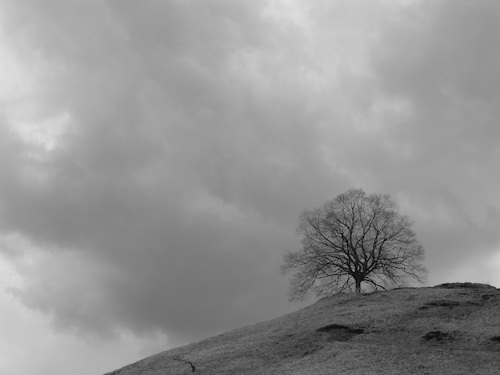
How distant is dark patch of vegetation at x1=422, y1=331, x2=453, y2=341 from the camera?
3852 cm

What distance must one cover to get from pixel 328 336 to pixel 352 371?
816 centimetres

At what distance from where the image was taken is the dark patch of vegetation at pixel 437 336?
3852 centimetres

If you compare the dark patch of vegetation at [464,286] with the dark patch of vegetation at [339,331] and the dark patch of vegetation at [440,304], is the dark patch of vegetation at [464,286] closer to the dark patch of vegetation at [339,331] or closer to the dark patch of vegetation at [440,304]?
the dark patch of vegetation at [440,304]

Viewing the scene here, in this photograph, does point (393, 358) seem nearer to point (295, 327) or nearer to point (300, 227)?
point (295, 327)

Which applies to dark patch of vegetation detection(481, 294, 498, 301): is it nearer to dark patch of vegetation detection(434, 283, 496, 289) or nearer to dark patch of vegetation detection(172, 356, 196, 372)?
dark patch of vegetation detection(434, 283, 496, 289)

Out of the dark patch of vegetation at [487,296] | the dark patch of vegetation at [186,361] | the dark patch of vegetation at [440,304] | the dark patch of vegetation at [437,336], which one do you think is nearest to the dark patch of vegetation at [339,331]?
the dark patch of vegetation at [437,336]

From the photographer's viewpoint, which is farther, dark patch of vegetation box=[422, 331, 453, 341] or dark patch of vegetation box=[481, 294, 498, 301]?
dark patch of vegetation box=[481, 294, 498, 301]

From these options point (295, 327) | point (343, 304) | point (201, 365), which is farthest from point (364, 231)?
point (201, 365)

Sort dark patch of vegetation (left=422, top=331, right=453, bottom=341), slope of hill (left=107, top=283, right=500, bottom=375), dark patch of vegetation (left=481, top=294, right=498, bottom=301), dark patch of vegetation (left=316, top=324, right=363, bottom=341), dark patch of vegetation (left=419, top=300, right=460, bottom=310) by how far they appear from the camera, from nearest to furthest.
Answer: slope of hill (left=107, top=283, right=500, bottom=375) → dark patch of vegetation (left=422, top=331, right=453, bottom=341) → dark patch of vegetation (left=316, top=324, right=363, bottom=341) → dark patch of vegetation (left=419, top=300, right=460, bottom=310) → dark patch of vegetation (left=481, top=294, right=498, bottom=301)

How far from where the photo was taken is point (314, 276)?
61.2 metres

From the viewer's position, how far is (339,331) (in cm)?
4269

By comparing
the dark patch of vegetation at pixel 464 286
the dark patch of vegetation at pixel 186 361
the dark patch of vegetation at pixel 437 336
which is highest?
the dark patch of vegetation at pixel 464 286

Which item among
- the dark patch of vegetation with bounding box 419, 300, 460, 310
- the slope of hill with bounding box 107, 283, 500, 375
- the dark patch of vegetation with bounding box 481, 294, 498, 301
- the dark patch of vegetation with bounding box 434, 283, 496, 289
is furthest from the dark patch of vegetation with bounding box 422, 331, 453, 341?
the dark patch of vegetation with bounding box 434, 283, 496, 289

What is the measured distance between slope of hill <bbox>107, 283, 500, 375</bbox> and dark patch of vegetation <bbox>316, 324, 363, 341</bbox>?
7cm
